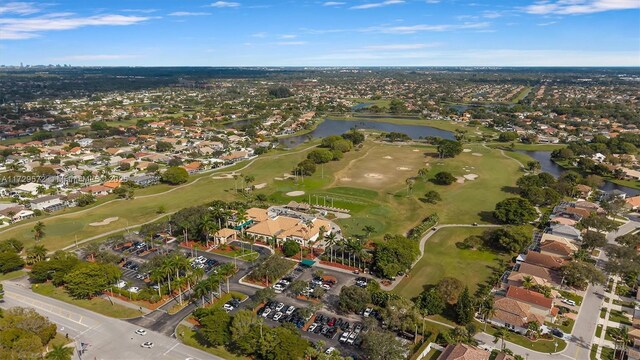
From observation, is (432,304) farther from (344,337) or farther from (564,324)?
(564,324)

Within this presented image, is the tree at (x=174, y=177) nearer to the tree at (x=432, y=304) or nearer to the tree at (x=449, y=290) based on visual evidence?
the tree at (x=432, y=304)

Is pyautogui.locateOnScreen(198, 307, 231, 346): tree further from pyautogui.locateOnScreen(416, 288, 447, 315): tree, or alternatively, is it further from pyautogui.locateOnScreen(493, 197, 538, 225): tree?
pyautogui.locateOnScreen(493, 197, 538, 225): tree

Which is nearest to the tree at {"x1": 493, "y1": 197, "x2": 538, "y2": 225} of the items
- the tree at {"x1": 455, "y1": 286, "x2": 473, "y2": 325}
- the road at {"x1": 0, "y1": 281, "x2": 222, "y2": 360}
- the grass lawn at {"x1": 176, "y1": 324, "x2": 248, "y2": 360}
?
the tree at {"x1": 455, "y1": 286, "x2": 473, "y2": 325}

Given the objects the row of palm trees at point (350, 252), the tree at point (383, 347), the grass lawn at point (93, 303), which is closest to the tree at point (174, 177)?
the grass lawn at point (93, 303)

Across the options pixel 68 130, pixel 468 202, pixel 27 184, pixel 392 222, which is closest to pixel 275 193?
pixel 392 222

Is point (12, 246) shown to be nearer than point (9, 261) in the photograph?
No

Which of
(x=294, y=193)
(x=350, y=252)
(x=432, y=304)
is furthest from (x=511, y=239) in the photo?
(x=294, y=193)
